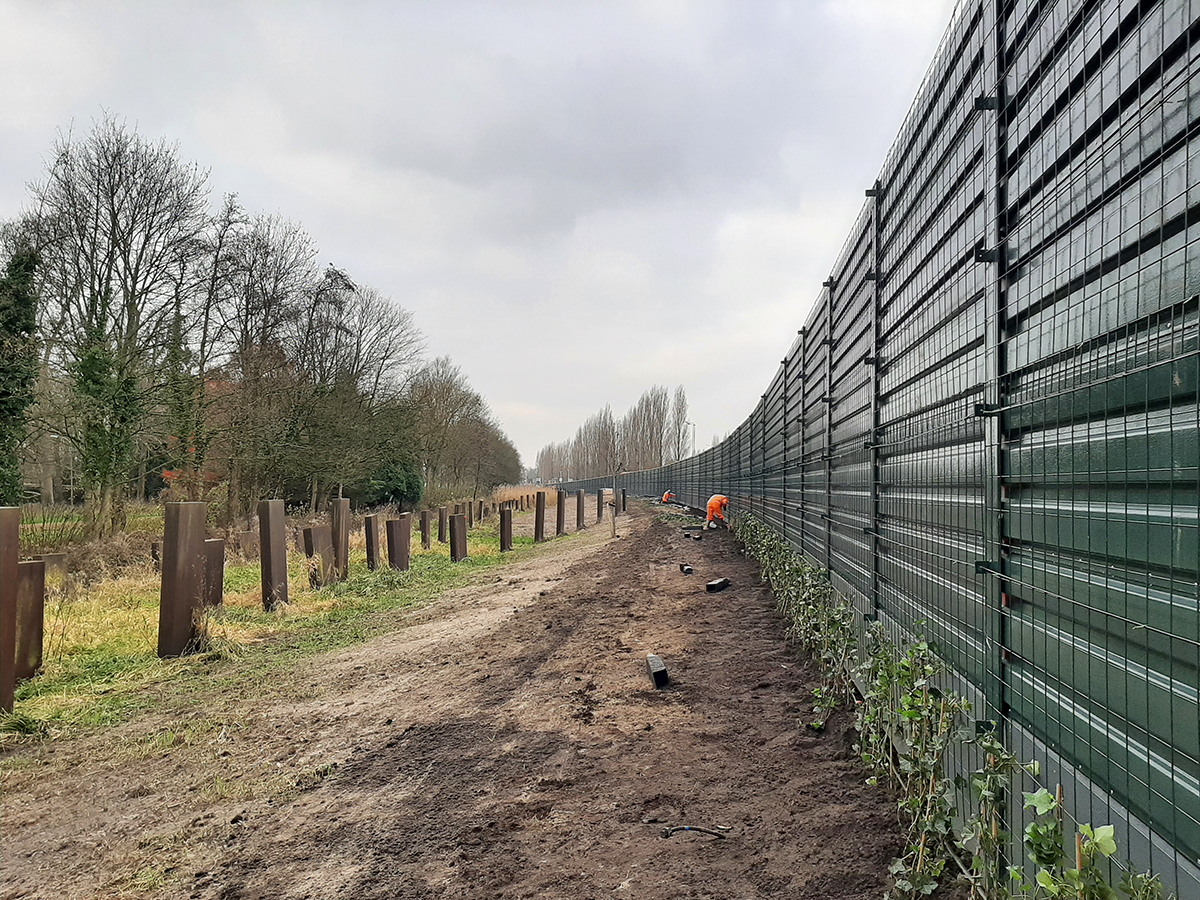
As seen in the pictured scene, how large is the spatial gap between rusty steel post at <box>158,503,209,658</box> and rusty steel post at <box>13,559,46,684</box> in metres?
0.91

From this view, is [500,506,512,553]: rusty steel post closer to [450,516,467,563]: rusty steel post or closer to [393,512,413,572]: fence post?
[450,516,467,563]: rusty steel post

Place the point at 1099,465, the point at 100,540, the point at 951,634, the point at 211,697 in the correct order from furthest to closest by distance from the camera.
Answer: the point at 100,540 < the point at 211,697 < the point at 951,634 < the point at 1099,465

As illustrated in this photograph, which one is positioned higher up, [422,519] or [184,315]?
[184,315]

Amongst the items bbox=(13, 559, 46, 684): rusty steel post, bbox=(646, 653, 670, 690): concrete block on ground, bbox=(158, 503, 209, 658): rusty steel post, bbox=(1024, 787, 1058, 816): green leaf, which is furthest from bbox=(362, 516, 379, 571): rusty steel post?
bbox=(1024, 787, 1058, 816): green leaf

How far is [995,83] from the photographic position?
95.6 inches

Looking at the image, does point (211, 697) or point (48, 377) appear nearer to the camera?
point (211, 697)

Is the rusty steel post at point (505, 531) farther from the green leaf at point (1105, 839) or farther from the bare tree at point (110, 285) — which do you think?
the green leaf at point (1105, 839)

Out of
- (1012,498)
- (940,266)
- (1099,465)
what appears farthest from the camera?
(940,266)

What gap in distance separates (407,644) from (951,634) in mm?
5650

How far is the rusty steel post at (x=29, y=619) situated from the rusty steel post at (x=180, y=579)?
0.91 m

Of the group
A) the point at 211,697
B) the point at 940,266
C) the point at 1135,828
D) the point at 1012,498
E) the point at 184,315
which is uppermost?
the point at 184,315

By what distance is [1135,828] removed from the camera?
161 centimetres

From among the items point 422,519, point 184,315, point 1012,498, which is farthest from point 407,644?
point 184,315

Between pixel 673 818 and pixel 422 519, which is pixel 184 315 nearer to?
pixel 422 519
